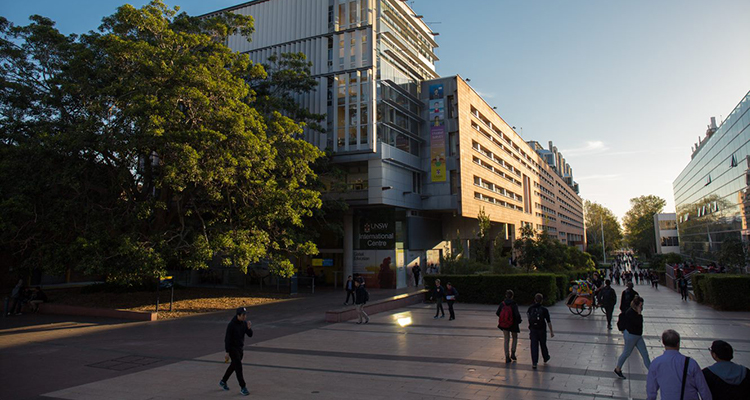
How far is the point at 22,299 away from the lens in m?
17.2

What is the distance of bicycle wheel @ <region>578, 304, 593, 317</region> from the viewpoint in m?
15.7

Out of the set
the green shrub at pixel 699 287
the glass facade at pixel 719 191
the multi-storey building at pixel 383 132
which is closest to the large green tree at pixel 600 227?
the glass facade at pixel 719 191

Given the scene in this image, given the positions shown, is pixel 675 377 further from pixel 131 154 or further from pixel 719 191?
pixel 719 191

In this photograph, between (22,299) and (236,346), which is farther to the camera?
(22,299)

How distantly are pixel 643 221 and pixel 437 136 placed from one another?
90.0m

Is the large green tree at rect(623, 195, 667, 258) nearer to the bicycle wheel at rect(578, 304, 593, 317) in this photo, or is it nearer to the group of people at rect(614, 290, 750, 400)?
the bicycle wheel at rect(578, 304, 593, 317)

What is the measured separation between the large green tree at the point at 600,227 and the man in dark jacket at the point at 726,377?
10670cm

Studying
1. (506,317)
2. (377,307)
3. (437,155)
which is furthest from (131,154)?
(437,155)

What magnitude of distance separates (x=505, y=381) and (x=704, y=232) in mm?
50689

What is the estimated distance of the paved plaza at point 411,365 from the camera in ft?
22.6

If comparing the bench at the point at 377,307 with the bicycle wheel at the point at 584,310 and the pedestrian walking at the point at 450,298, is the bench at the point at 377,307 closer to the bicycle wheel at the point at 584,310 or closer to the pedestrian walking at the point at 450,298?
the pedestrian walking at the point at 450,298

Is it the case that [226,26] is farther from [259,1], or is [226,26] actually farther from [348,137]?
[259,1]

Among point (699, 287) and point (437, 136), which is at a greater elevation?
point (437, 136)

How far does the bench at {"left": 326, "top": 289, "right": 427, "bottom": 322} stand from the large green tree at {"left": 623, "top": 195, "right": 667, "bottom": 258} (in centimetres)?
9202
